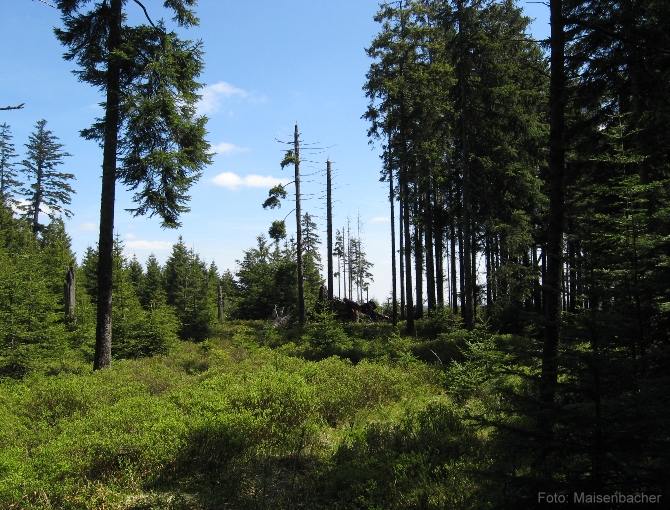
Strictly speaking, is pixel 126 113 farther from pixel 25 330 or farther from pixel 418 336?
pixel 418 336

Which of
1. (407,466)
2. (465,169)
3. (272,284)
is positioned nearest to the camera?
(407,466)

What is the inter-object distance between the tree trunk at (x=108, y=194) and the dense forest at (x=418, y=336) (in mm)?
62

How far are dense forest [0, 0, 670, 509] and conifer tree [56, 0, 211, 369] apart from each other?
6cm

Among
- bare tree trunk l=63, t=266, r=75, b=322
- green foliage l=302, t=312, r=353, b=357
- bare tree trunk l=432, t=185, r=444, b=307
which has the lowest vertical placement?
green foliage l=302, t=312, r=353, b=357

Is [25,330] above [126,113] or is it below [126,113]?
below

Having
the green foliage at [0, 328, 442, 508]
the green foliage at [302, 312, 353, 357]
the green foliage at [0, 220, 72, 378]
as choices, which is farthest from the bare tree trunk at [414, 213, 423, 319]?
the green foliage at [0, 220, 72, 378]

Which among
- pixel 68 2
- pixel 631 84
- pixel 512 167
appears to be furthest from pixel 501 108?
pixel 68 2

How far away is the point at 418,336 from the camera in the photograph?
1991 cm

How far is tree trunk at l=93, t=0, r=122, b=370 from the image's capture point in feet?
40.9

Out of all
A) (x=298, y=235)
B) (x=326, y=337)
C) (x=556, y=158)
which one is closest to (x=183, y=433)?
(x=556, y=158)

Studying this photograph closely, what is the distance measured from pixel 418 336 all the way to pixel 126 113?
15.3 meters

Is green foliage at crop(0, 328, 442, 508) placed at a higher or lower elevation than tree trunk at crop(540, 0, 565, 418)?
lower

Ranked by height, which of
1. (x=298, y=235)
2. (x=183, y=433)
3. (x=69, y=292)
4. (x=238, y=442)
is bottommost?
(x=238, y=442)

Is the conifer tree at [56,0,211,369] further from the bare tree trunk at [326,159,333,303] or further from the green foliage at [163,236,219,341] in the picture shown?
the bare tree trunk at [326,159,333,303]
